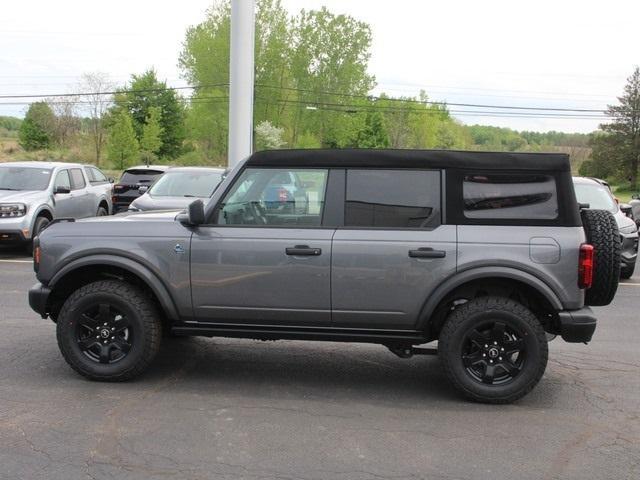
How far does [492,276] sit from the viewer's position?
488cm

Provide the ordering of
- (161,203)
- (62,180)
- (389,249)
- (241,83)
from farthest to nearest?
(241,83)
(62,180)
(161,203)
(389,249)

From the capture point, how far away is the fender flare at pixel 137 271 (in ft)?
17.0

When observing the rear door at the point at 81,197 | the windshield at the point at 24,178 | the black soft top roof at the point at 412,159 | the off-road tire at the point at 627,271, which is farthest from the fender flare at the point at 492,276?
the rear door at the point at 81,197

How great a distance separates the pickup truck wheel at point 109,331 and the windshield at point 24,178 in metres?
9.02

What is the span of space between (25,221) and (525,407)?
10144 millimetres

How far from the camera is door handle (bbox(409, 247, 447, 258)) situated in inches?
193

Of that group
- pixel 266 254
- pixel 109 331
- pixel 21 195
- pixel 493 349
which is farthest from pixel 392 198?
pixel 21 195

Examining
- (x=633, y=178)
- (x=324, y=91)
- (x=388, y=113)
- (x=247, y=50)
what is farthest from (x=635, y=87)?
(x=247, y=50)

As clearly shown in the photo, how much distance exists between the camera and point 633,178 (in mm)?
80750

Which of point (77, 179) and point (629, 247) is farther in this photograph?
point (77, 179)

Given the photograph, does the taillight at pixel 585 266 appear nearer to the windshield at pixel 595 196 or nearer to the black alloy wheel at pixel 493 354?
the black alloy wheel at pixel 493 354

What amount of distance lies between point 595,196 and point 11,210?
10522mm

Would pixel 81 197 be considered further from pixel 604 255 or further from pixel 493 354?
pixel 604 255

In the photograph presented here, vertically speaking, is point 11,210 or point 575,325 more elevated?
point 11,210
